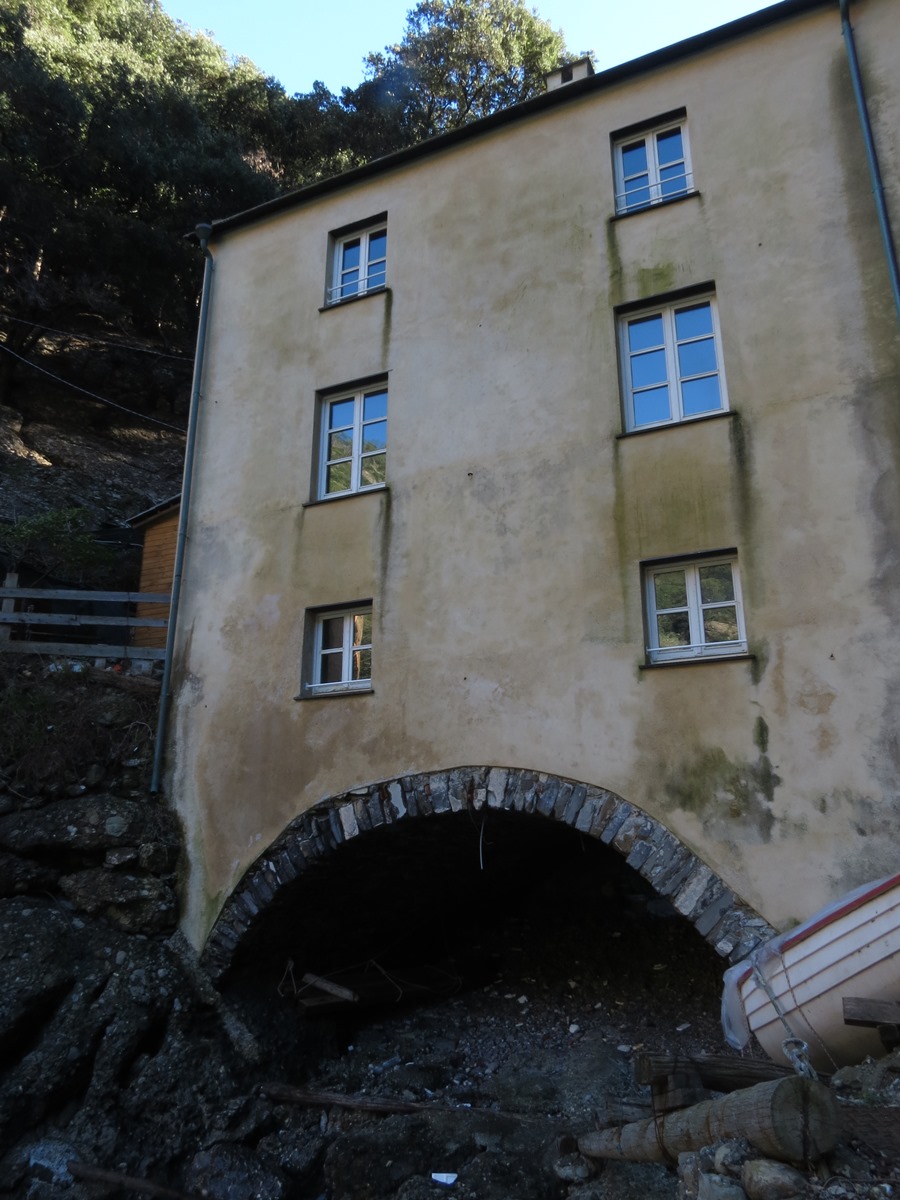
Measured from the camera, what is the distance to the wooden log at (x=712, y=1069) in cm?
482

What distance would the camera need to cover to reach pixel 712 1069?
194 inches

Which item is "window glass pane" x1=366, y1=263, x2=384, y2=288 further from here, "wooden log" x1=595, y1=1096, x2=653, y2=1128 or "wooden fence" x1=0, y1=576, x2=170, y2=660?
"wooden log" x1=595, y1=1096, x2=653, y2=1128

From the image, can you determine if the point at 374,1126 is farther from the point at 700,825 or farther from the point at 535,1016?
the point at 700,825

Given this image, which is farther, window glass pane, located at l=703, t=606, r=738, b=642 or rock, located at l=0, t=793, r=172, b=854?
rock, located at l=0, t=793, r=172, b=854

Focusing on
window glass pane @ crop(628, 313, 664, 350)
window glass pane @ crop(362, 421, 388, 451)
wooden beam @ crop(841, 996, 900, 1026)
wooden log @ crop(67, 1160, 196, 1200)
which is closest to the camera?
wooden beam @ crop(841, 996, 900, 1026)

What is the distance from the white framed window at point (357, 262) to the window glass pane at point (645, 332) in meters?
3.62

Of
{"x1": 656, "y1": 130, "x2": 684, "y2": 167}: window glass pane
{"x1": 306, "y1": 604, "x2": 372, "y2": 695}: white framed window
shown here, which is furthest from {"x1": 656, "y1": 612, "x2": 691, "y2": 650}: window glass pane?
{"x1": 656, "y1": 130, "x2": 684, "y2": 167}: window glass pane

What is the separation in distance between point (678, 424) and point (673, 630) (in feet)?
6.60

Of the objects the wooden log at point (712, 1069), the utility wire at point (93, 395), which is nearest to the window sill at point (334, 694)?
the wooden log at point (712, 1069)

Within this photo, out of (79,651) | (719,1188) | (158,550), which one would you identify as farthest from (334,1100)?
(158,550)

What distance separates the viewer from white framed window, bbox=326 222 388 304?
11062 millimetres

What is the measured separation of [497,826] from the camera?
8648 mm

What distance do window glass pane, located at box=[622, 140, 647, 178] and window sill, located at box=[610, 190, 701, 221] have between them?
26.1 inches

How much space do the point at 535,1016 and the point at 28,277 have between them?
754 inches
